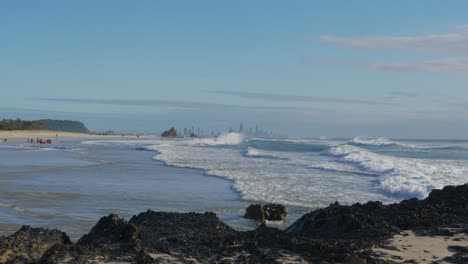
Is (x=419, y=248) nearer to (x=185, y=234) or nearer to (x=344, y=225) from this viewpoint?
(x=344, y=225)

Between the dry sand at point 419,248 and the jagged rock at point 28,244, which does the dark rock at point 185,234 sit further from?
the dry sand at point 419,248

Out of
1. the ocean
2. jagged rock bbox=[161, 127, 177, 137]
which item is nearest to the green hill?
jagged rock bbox=[161, 127, 177, 137]

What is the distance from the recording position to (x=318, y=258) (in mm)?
7184

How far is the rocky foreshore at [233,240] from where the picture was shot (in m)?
6.93

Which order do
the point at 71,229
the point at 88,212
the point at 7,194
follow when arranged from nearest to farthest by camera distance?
the point at 71,229, the point at 88,212, the point at 7,194

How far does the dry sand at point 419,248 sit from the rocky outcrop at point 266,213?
11.4 ft

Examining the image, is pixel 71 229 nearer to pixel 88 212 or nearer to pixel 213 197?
pixel 88 212

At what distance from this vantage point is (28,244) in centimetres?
704

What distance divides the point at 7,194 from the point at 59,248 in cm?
865

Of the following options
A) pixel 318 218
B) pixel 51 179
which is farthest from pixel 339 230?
pixel 51 179

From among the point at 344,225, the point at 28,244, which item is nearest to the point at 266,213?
the point at 344,225

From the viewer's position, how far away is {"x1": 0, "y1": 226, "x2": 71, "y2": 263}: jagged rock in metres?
6.63

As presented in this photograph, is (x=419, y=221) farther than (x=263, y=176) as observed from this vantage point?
No

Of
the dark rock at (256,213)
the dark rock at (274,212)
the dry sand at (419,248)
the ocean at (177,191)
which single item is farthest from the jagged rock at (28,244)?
the dark rock at (274,212)
